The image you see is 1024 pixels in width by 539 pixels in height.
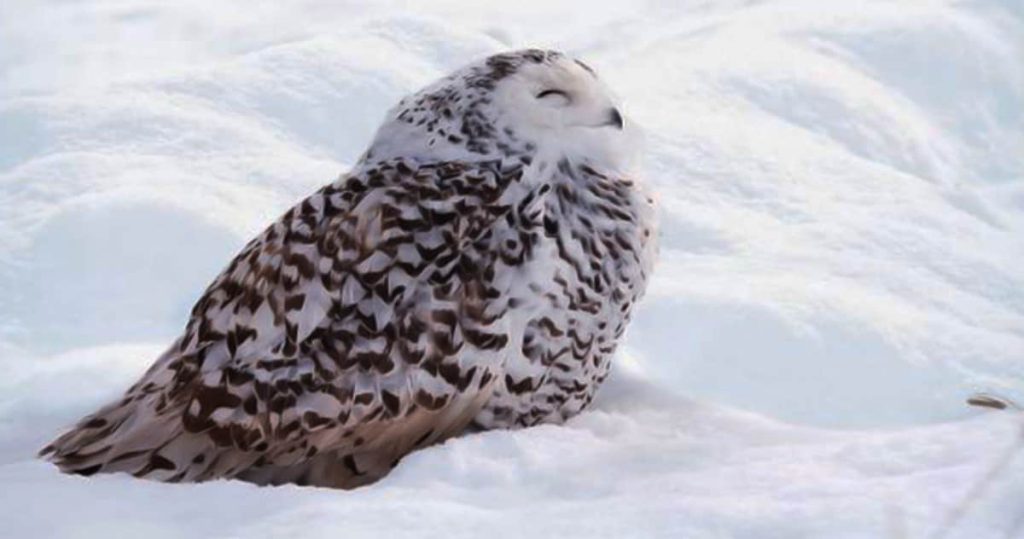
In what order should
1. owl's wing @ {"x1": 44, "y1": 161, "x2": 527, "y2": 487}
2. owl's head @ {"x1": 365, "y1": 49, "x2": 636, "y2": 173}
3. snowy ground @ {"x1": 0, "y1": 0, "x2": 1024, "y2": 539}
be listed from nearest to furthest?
snowy ground @ {"x1": 0, "y1": 0, "x2": 1024, "y2": 539} < owl's wing @ {"x1": 44, "y1": 161, "x2": 527, "y2": 487} < owl's head @ {"x1": 365, "y1": 49, "x2": 636, "y2": 173}

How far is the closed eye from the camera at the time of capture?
2.68 metres

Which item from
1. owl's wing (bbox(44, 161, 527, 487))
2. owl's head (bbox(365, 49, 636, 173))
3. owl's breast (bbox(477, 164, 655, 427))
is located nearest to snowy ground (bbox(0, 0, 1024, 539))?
owl's breast (bbox(477, 164, 655, 427))

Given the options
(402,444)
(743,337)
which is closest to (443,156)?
(402,444)

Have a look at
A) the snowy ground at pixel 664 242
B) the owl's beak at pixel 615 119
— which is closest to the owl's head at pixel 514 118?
the owl's beak at pixel 615 119

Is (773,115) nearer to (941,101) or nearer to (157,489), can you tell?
(941,101)

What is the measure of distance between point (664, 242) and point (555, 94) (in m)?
1.36

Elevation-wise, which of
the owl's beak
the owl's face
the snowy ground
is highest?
the owl's face

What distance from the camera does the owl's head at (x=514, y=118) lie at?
2623 millimetres

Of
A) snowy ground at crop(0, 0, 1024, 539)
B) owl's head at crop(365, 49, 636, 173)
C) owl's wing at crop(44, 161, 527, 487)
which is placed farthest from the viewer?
owl's head at crop(365, 49, 636, 173)

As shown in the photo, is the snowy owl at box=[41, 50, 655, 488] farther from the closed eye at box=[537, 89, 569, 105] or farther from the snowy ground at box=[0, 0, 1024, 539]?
the snowy ground at box=[0, 0, 1024, 539]

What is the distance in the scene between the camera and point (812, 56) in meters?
5.17

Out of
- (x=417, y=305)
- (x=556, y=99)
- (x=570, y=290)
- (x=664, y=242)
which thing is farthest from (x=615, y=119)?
(x=664, y=242)

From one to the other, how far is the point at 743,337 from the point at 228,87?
172 centimetres

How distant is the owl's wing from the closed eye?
169 mm
